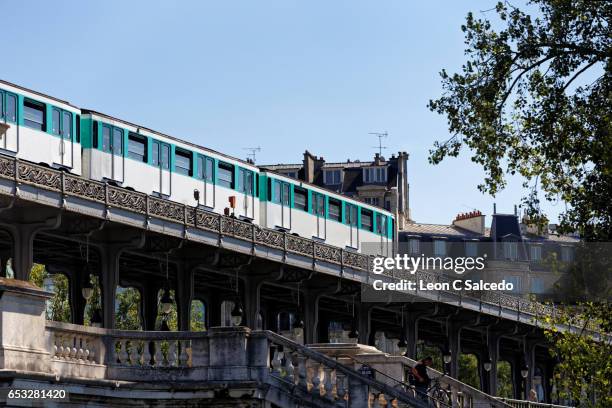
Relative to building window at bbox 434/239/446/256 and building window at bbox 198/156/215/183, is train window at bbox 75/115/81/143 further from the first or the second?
building window at bbox 434/239/446/256

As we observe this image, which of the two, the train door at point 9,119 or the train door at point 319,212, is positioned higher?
the train door at point 9,119

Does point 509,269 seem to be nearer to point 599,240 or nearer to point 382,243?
point 382,243

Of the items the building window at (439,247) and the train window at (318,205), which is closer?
the train window at (318,205)

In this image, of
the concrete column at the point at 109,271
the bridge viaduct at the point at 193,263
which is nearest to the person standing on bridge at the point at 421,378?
the bridge viaduct at the point at 193,263

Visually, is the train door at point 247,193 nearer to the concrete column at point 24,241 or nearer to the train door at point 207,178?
the train door at point 207,178

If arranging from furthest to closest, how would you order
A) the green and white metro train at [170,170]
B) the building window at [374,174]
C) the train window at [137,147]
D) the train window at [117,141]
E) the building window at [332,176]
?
the building window at [374,174]
the building window at [332,176]
the train window at [137,147]
the train window at [117,141]
the green and white metro train at [170,170]

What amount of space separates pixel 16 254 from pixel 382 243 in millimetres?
31288

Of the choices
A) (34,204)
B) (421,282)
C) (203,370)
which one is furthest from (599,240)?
(421,282)

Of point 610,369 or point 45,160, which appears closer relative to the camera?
point 610,369

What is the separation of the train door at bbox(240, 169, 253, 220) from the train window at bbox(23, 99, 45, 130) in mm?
14595

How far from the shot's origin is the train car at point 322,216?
2519 inches

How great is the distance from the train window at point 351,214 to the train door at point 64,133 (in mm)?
23530

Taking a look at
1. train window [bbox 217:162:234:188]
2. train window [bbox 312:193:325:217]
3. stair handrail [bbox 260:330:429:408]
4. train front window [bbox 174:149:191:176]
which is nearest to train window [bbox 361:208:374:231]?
train window [bbox 312:193:325:217]

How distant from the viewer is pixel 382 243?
75312 mm
